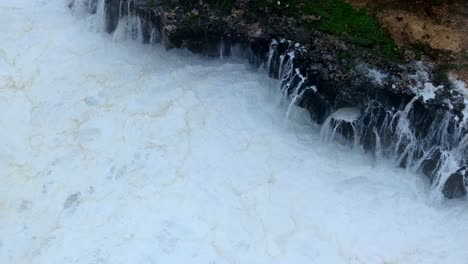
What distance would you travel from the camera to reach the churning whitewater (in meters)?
12.3

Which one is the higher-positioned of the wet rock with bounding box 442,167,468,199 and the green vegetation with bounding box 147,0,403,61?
the green vegetation with bounding box 147,0,403,61

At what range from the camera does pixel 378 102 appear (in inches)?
525

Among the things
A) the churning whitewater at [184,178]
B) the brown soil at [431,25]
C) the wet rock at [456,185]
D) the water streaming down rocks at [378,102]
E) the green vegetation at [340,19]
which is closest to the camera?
the churning whitewater at [184,178]

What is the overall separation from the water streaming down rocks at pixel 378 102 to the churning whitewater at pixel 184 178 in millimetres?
474

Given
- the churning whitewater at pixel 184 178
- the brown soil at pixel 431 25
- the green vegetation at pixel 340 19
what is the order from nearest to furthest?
the churning whitewater at pixel 184 178, the brown soil at pixel 431 25, the green vegetation at pixel 340 19

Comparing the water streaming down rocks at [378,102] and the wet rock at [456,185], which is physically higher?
the water streaming down rocks at [378,102]

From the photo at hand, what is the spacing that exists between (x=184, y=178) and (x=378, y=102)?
525 centimetres

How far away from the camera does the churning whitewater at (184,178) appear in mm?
12305

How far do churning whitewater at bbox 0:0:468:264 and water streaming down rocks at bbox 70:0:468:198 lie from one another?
47 cm

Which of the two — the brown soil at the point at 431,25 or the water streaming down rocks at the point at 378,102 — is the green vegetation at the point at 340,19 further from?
the water streaming down rocks at the point at 378,102

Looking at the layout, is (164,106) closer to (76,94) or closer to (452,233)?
(76,94)

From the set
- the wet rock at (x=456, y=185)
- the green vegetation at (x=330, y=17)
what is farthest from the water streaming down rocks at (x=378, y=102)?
the green vegetation at (x=330, y=17)

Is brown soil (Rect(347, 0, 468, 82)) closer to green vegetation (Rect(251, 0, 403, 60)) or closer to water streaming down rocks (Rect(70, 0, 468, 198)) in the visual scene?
green vegetation (Rect(251, 0, 403, 60))

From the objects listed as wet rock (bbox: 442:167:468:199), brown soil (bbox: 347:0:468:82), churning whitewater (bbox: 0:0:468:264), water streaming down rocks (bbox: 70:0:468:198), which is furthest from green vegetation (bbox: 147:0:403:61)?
wet rock (bbox: 442:167:468:199)
